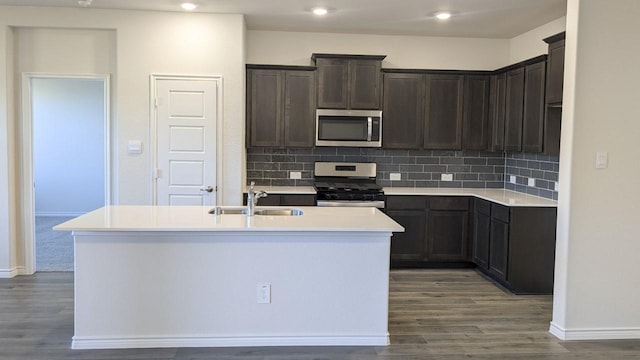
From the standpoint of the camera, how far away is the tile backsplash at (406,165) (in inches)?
240

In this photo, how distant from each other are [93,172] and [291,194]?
16.0ft

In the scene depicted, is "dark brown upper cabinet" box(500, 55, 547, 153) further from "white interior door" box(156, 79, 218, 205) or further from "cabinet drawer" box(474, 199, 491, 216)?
"white interior door" box(156, 79, 218, 205)

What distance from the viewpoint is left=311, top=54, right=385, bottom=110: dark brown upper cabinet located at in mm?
5688

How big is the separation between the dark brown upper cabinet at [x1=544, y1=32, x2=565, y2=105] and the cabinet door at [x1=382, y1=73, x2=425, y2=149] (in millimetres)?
1498

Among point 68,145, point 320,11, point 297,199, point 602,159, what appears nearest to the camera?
point 602,159

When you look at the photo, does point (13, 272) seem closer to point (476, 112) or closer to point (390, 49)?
point (390, 49)

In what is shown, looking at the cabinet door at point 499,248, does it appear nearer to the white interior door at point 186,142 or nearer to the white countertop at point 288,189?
the white countertop at point 288,189

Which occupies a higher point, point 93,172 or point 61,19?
point 61,19

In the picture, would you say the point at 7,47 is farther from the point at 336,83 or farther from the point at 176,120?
the point at 336,83

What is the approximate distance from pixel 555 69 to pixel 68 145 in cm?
756

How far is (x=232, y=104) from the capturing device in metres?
5.24

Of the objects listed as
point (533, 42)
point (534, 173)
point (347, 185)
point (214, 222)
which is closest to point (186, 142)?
point (347, 185)

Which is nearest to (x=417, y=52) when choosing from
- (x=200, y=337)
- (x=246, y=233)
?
(x=246, y=233)

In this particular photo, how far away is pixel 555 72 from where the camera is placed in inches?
179
